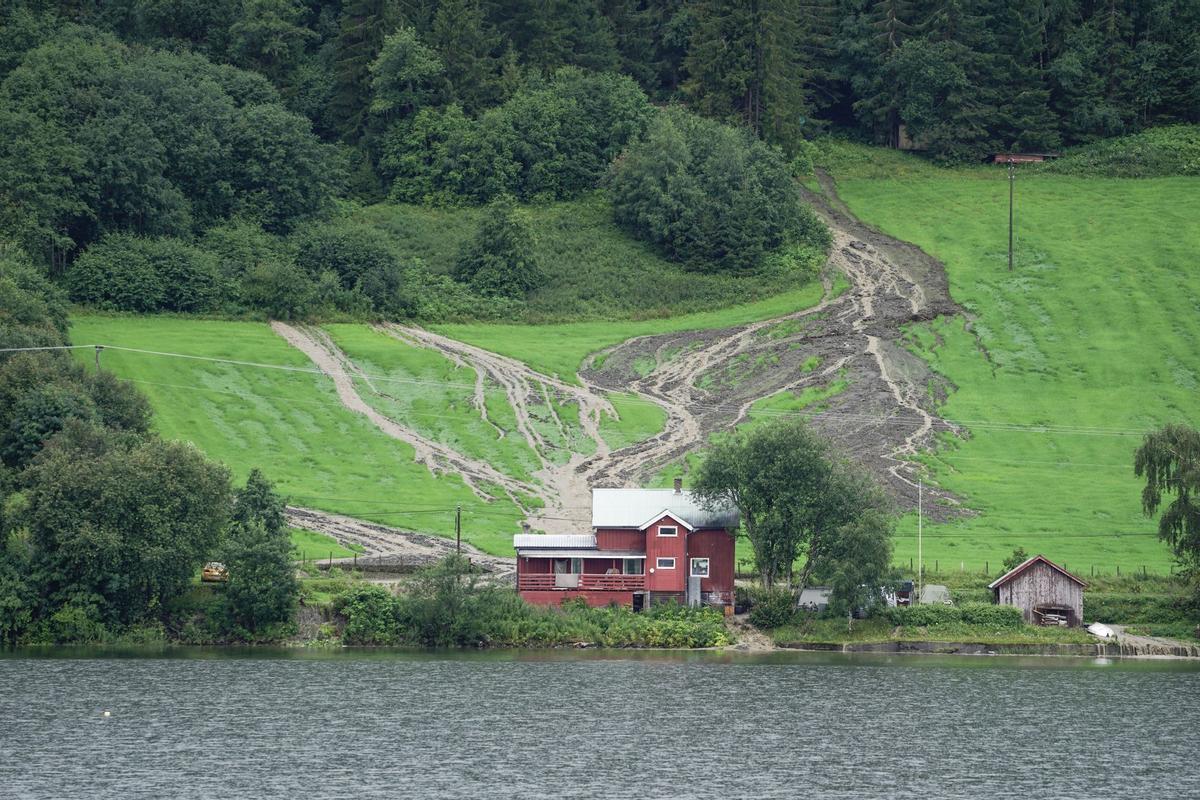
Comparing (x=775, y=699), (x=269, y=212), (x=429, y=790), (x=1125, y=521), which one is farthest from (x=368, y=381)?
(x=429, y=790)

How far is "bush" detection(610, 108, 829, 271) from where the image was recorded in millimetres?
147125

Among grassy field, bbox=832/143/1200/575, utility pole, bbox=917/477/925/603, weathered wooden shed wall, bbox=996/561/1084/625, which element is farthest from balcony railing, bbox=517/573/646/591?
weathered wooden shed wall, bbox=996/561/1084/625

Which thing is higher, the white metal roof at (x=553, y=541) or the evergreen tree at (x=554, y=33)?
the evergreen tree at (x=554, y=33)

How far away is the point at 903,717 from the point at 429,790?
20.8 m

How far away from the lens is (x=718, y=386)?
421 feet

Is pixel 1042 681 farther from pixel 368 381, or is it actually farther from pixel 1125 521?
pixel 368 381

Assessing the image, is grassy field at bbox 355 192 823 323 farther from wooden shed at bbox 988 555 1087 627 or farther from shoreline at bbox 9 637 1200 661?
shoreline at bbox 9 637 1200 661

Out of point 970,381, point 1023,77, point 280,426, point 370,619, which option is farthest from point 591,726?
point 1023,77

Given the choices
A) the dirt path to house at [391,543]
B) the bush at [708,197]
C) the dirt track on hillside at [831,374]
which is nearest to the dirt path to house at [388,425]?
the dirt track on hillside at [831,374]

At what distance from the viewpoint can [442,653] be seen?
83.6 meters

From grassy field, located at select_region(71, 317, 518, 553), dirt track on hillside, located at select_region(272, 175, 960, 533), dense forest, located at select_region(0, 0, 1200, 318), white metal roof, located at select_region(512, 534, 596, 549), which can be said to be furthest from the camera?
dense forest, located at select_region(0, 0, 1200, 318)

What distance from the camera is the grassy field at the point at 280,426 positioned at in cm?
10431

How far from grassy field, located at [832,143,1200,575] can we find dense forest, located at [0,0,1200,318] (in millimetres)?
9376

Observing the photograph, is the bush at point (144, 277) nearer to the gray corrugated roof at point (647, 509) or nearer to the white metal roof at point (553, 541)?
the white metal roof at point (553, 541)
